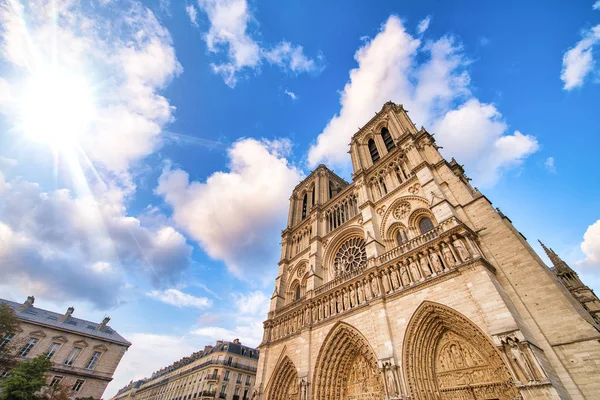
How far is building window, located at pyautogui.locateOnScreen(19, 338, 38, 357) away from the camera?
18669mm

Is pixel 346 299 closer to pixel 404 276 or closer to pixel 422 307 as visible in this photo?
pixel 404 276

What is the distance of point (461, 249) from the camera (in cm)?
895

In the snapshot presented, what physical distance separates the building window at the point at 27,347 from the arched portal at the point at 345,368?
22.1m

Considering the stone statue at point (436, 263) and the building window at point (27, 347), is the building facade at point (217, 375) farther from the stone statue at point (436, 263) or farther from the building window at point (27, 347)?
the stone statue at point (436, 263)

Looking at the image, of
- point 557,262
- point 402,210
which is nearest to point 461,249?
point 402,210

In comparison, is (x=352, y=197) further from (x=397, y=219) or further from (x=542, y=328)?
(x=542, y=328)

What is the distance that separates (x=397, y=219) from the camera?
13219 millimetres

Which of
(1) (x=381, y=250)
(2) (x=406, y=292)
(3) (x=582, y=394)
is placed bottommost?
(3) (x=582, y=394)

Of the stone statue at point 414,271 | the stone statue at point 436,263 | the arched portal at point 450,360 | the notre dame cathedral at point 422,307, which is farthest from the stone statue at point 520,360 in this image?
the stone statue at point 414,271

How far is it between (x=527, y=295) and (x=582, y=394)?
95.5 inches

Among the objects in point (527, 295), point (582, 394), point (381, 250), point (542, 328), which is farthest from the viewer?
point (381, 250)

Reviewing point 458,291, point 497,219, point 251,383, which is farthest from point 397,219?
point 251,383

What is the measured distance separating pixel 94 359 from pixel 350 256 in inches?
893

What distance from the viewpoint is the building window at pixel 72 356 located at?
1980 cm
